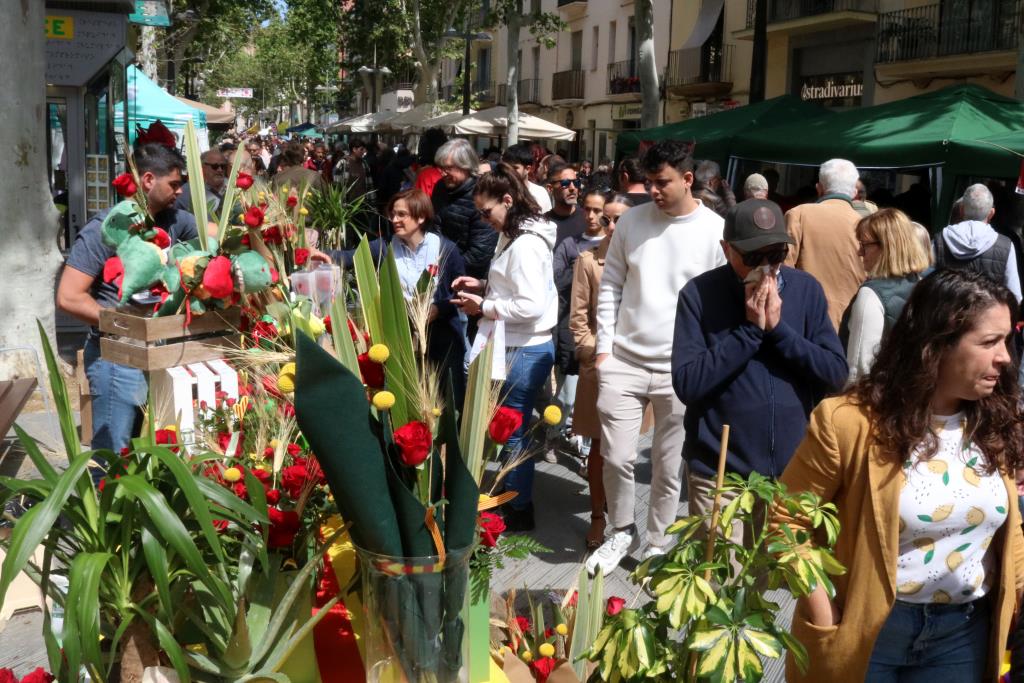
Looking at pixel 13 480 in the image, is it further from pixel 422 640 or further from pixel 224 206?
pixel 224 206

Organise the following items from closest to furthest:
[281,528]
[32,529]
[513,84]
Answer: [32,529]
[281,528]
[513,84]

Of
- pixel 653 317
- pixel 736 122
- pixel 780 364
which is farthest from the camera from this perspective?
pixel 736 122

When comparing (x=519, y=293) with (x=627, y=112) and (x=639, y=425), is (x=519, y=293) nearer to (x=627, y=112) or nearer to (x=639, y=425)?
(x=639, y=425)

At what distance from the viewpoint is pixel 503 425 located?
67.9 inches

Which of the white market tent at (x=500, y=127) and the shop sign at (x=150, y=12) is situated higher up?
the shop sign at (x=150, y=12)

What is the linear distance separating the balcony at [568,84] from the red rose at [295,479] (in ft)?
122

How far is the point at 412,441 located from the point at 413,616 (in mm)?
276

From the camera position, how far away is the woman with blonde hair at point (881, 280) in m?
4.41

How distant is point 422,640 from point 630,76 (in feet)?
110

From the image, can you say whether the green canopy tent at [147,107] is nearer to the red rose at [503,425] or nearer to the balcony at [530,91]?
the red rose at [503,425]

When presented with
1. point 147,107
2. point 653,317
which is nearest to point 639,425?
point 653,317

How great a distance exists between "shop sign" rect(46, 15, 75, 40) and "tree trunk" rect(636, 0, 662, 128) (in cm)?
1043

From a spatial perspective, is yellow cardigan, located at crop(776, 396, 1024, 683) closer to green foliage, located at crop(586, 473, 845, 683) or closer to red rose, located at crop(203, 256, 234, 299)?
green foliage, located at crop(586, 473, 845, 683)

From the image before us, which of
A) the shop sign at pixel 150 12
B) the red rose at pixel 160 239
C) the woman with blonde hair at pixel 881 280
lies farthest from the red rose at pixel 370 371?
the shop sign at pixel 150 12
